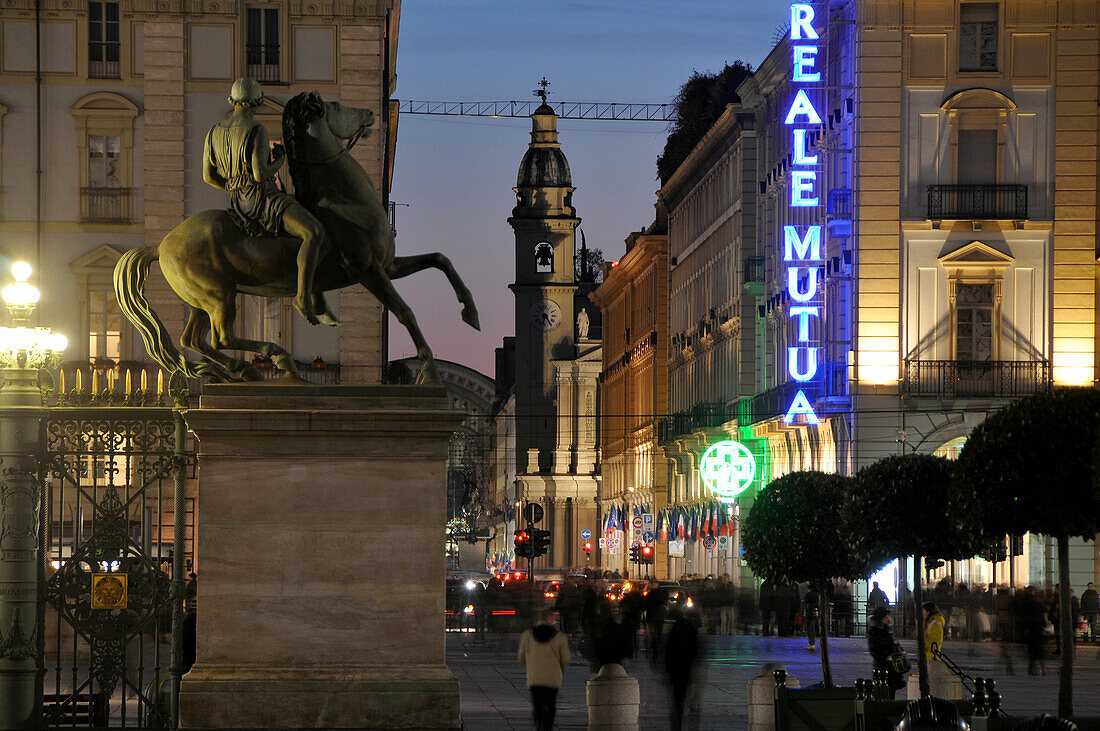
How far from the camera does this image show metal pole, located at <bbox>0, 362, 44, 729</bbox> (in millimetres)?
15039

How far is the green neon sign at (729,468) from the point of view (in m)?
62.3

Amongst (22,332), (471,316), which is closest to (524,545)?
(22,332)

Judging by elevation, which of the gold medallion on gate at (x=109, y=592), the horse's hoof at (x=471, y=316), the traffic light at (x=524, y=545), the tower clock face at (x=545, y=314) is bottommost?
the gold medallion on gate at (x=109, y=592)

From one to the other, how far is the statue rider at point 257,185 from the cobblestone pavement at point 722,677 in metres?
8.65

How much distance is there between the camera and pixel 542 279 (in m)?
152

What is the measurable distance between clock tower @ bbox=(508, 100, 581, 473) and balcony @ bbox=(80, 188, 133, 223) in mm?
100404

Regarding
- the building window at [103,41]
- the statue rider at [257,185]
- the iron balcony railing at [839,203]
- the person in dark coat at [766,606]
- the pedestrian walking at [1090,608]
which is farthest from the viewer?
the iron balcony railing at [839,203]

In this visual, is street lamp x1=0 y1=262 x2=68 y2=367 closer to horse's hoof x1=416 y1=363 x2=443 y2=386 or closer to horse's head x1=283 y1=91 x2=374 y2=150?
horse's head x1=283 y1=91 x2=374 y2=150

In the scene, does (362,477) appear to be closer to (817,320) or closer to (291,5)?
(291,5)

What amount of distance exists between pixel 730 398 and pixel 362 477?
60.7m

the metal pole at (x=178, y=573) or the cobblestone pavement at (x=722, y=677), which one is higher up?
the metal pole at (x=178, y=573)

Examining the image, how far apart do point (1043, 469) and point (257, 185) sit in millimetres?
9412

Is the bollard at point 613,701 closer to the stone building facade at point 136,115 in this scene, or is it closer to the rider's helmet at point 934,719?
the rider's helmet at point 934,719

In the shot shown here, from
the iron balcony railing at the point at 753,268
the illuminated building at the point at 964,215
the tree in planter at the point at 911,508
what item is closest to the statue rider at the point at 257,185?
the tree in planter at the point at 911,508
